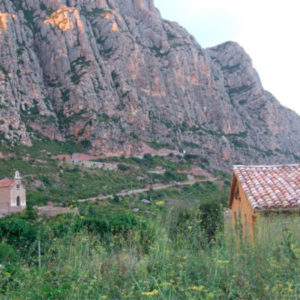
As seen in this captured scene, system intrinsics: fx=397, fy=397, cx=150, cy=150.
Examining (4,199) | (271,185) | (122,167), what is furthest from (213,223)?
(122,167)

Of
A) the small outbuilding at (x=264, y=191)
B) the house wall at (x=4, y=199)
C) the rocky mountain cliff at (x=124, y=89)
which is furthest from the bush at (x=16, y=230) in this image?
the rocky mountain cliff at (x=124, y=89)

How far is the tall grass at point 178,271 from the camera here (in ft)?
14.7

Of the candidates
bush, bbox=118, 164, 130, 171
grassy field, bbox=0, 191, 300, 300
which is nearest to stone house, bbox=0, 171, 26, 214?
bush, bbox=118, 164, 130, 171

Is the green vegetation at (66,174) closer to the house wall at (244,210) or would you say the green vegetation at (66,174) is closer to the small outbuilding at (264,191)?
the house wall at (244,210)

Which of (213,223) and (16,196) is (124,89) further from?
(213,223)

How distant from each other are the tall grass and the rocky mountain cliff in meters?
46.9

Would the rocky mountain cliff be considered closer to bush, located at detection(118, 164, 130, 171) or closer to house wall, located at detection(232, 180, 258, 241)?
bush, located at detection(118, 164, 130, 171)

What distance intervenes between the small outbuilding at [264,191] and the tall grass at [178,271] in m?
2.88

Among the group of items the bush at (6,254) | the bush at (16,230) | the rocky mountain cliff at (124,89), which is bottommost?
the bush at (16,230)

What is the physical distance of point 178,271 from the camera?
204 inches

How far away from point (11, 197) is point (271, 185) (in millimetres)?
27171

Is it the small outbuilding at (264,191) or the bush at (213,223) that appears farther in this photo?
the small outbuilding at (264,191)

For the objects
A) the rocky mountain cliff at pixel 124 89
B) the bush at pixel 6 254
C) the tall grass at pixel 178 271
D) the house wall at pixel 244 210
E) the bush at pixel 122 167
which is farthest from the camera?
the rocky mountain cliff at pixel 124 89

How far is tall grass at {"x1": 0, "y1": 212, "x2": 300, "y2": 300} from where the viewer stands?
447 centimetres
